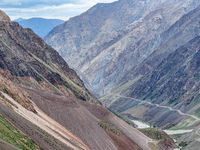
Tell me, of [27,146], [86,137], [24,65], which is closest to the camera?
[27,146]

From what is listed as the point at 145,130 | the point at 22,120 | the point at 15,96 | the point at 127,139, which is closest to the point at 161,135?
the point at 145,130

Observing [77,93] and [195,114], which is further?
[195,114]

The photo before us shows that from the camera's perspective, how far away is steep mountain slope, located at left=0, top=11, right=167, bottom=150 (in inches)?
2029

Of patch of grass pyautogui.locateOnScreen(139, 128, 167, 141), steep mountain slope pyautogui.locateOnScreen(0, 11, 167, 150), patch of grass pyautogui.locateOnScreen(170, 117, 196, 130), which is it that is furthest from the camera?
patch of grass pyautogui.locateOnScreen(170, 117, 196, 130)

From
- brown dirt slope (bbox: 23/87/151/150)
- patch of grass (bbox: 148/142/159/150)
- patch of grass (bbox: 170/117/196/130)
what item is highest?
brown dirt slope (bbox: 23/87/151/150)

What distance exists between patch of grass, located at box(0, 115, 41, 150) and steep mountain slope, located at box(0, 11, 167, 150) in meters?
2.39

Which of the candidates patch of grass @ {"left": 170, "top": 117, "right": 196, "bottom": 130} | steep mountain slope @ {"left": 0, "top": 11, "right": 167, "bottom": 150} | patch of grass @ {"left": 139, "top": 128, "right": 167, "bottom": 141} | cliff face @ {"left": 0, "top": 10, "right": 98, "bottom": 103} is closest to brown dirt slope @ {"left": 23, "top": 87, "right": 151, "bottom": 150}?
steep mountain slope @ {"left": 0, "top": 11, "right": 167, "bottom": 150}

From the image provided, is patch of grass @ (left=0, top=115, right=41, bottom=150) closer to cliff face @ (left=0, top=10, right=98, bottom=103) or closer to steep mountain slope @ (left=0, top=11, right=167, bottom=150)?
steep mountain slope @ (left=0, top=11, right=167, bottom=150)

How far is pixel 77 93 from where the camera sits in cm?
13538

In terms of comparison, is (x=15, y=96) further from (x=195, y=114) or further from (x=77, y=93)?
(x=195, y=114)

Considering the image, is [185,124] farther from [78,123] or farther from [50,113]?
[50,113]

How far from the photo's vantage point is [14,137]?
3884 cm

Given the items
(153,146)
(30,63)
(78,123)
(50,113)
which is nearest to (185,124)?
(153,146)

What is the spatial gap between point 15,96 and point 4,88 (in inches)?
96.9
